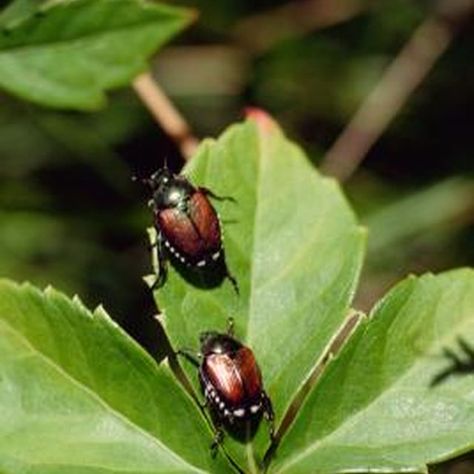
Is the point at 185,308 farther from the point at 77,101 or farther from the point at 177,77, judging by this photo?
the point at 177,77

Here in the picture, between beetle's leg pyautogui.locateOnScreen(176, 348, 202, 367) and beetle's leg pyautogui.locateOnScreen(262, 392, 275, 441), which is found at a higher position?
beetle's leg pyautogui.locateOnScreen(176, 348, 202, 367)

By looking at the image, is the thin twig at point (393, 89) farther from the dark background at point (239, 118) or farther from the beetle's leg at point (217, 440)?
the beetle's leg at point (217, 440)

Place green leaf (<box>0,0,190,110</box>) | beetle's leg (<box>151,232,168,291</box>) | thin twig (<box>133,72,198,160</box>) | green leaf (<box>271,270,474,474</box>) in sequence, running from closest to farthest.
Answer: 1. green leaf (<box>271,270,474,474</box>)
2. beetle's leg (<box>151,232,168,291</box>)
3. green leaf (<box>0,0,190,110</box>)
4. thin twig (<box>133,72,198,160</box>)

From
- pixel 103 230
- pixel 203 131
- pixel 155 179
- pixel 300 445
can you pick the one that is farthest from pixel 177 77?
pixel 300 445

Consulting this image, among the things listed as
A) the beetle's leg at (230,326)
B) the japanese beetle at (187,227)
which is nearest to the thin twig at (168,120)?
the japanese beetle at (187,227)

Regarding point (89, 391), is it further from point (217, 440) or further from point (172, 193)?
point (172, 193)

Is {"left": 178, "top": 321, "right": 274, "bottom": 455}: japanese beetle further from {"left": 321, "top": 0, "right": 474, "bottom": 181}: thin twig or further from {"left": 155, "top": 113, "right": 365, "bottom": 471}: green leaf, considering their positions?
{"left": 321, "top": 0, "right": 474, "bottom": 181}: thin twig

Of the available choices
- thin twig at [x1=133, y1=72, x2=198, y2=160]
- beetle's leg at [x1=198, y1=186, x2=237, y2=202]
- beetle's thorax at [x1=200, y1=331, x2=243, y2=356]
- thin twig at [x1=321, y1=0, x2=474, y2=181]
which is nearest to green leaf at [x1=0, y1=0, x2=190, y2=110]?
thin twig at [x1=133, y1=72, x2=198, y2=160]
